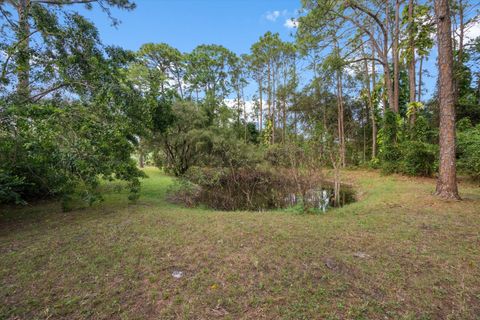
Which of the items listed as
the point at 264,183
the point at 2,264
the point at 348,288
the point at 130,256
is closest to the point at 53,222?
the point at 2,264

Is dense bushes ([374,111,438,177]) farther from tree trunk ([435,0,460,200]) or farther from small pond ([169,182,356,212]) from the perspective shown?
tree trunk ([435,0,460,200])

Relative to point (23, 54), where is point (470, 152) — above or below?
below

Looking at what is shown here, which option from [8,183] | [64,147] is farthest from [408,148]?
[8,183]

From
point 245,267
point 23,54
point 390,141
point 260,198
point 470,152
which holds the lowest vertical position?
point 260,198

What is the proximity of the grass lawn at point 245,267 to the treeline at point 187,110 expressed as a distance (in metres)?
1.36

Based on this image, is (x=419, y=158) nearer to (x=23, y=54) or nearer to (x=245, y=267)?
(x=245, y=267)

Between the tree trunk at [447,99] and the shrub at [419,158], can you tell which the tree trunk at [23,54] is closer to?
Answer: the tree trunk at [447,99]

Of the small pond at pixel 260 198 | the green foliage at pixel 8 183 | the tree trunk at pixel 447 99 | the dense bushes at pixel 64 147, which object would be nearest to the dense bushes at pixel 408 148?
the small pond at pixel 260 198

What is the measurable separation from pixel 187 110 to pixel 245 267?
977 centimetres

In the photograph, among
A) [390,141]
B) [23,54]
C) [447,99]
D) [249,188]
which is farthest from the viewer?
[390,141]

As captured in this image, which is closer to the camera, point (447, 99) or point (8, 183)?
point (8, 183)

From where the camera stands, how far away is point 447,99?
4.62 m

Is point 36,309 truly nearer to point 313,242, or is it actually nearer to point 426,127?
point 313,242

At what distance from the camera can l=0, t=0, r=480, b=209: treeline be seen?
4.08 m
